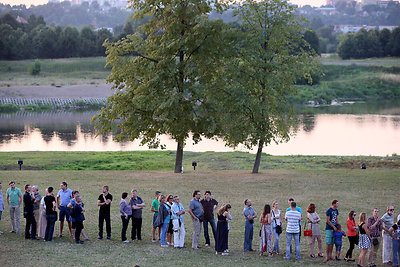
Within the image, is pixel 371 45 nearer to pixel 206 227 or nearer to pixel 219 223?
pixel 206 227

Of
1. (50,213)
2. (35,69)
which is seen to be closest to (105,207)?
(50,213)

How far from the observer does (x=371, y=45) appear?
465ft

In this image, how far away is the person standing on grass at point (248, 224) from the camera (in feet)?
57.4

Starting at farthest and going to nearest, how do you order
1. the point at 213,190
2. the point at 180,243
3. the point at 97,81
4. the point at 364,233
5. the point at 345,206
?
the point at 97,81, the point at 213,190, the point at 345,206, the point at 180,243, the point at 364,233

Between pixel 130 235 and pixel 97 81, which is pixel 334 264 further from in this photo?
pixel 97 81

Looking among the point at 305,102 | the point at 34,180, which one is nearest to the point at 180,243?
the point at 34,180

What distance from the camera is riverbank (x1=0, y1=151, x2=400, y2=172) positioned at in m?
38.4

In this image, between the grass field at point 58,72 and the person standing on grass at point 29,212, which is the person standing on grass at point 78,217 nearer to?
the person standing on grass at point 29,212

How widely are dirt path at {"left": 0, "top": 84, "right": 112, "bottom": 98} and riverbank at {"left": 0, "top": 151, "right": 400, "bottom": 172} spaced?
170 feet

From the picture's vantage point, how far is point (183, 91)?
3300cm

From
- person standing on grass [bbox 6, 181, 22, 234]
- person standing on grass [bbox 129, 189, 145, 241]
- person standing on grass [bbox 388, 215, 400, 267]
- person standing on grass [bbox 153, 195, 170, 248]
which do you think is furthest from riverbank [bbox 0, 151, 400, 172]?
person standing on grass [bbox 388, 215, 400, 267]

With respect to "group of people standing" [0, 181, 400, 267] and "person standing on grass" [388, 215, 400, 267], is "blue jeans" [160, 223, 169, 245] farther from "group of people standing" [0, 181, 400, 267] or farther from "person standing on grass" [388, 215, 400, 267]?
"person standing on grass" [388, 215, 400, 267]

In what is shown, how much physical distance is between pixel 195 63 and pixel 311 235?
17.2 m

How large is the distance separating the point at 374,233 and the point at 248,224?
3.62 metres
